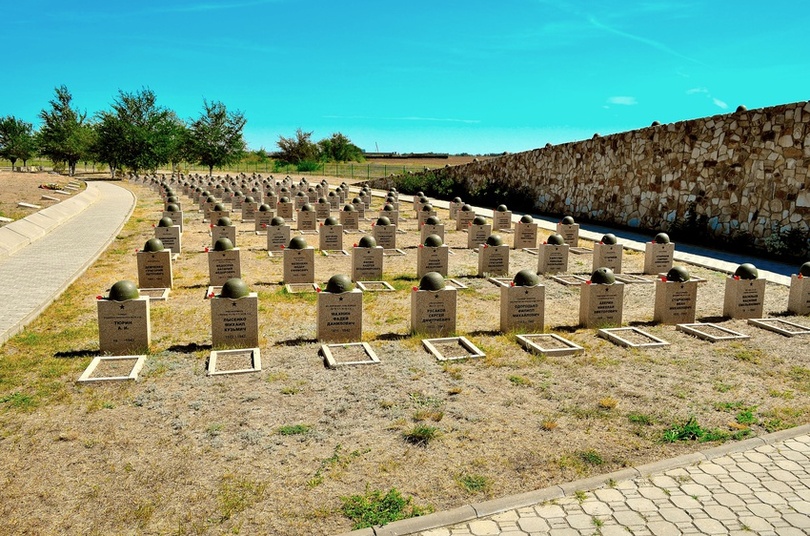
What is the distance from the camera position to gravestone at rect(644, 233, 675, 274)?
15.5m

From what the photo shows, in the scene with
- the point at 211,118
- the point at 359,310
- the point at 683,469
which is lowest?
the point at 683,469

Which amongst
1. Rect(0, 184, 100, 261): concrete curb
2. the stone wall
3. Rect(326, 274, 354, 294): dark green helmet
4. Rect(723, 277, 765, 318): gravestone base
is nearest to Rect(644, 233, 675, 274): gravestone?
the stone wall

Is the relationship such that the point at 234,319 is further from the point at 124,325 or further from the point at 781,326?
the point at 781,326

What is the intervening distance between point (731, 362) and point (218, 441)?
253 inches

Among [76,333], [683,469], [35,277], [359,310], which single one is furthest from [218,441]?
[35,277]

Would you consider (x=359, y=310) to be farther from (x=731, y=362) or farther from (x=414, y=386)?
(x=731, y=362)

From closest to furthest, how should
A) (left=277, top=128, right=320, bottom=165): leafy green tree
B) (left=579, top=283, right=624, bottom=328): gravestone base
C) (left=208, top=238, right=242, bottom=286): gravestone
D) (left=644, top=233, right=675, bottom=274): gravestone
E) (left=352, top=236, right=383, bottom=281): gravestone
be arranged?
(left=579, top=283, right=624, bottom=328): gravestone base
(left=208, top=238, right=242, bottom=286): gravestone
(left=352, top=236, right=383, bottom=281): gravestone
(left=644, top=233, right=675, bottom=274): gravestone
(left=277, top=128, right=320, bottom=165): leafy green tree

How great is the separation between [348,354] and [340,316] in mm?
687

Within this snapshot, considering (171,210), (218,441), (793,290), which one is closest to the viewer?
(218,441)

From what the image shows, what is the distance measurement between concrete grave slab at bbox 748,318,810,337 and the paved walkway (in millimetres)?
11088

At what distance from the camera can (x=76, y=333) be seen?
9.33m

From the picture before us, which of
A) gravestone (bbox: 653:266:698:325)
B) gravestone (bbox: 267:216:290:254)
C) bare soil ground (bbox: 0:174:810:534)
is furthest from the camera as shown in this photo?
gravestone (bbox: 267:216:290:254)

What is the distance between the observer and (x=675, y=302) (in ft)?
34.0

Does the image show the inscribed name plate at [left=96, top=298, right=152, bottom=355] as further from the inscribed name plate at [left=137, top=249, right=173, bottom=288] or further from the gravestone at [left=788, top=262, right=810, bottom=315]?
the gravestone at [left=788, top=262, right=810, bottom=315]
